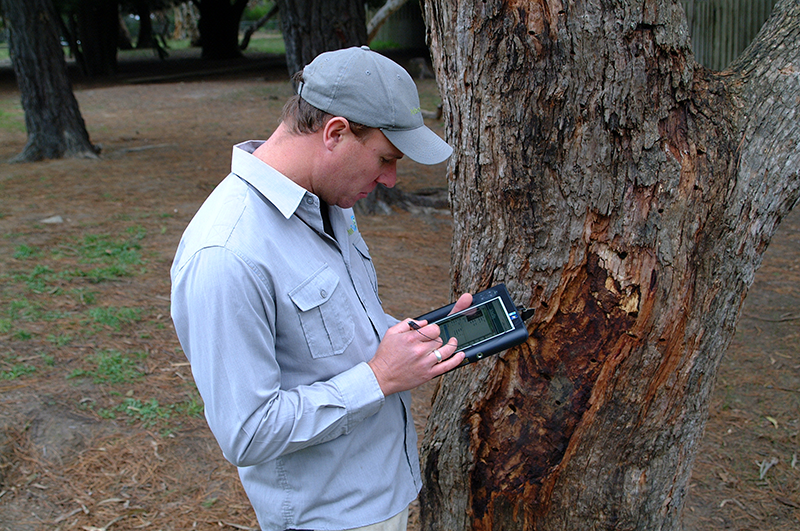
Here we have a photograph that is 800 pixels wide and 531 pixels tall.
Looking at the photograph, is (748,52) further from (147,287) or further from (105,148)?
(105,148)

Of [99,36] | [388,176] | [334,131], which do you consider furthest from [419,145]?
[99,36]

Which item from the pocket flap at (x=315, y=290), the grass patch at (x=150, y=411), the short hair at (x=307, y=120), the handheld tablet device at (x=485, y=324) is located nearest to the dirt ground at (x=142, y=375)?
the grass patch at (x=150, y=411)

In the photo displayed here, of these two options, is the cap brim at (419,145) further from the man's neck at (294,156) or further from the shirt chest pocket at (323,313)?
the shirt chest pocket at (323,313)

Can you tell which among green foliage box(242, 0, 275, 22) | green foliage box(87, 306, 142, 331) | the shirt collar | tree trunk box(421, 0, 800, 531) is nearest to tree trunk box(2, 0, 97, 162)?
green foliage box(87, 306, 142, 331)

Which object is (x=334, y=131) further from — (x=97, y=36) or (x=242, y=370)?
(x=97, y=36)

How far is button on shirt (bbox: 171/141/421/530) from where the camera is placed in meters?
1.44

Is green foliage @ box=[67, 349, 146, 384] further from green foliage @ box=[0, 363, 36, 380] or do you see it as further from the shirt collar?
the shirt collar

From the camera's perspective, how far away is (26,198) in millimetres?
7805

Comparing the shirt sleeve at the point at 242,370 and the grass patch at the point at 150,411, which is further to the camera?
the grass patch at the point at 150,411

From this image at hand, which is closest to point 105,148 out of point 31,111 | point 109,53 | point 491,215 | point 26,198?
point 31,111

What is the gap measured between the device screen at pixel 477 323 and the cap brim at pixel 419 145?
17.6 inches

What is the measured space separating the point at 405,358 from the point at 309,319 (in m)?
0.25

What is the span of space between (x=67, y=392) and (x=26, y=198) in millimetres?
4860

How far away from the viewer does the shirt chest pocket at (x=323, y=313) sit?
1574 mm
